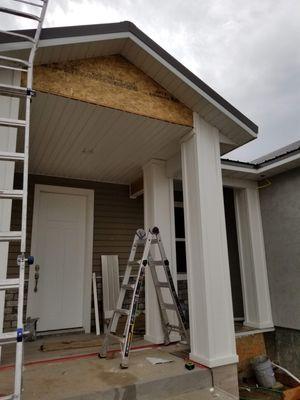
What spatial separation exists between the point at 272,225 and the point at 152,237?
2653 mm

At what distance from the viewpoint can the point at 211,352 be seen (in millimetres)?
2814

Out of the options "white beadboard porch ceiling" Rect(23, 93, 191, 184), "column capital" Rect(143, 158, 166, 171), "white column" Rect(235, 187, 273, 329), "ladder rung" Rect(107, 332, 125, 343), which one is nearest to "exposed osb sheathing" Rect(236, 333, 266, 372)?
"white column" Rect(235, 187, 273, 329)

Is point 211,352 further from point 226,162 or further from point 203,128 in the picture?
point 226,162

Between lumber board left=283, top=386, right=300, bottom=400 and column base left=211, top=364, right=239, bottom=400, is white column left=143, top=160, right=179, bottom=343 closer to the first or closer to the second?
column base left=211, top=364, right=239, bottom=400

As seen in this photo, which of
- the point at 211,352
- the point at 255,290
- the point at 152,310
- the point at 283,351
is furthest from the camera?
the point at 255,290

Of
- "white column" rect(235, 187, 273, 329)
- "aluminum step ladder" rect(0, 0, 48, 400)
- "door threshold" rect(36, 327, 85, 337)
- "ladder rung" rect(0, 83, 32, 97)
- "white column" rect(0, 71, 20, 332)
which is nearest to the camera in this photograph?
"aluminum step ladder" rect(0, 0, 48, 400)

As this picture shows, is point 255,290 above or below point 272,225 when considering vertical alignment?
below

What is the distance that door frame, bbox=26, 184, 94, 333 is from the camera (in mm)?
4285

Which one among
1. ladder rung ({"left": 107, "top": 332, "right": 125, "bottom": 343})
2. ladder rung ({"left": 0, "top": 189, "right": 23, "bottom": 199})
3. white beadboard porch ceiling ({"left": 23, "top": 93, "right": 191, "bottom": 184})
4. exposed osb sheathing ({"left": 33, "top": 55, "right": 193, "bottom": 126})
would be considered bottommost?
ladder rung ({"left": 107, "top": 332, "right": 125, "bottom": 343})

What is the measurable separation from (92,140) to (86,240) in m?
1.88

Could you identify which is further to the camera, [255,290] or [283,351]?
[255,290]

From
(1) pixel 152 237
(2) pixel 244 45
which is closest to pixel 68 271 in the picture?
(1) pixel 152 237

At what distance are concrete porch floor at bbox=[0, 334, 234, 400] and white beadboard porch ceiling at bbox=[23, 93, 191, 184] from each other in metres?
2.53

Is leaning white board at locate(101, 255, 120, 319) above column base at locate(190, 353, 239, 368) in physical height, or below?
above
